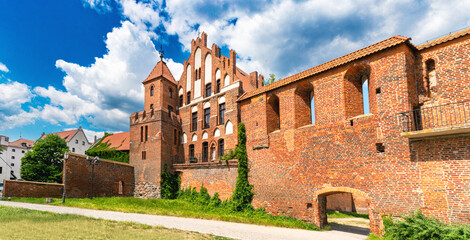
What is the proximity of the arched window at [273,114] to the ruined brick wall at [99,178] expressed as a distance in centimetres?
1437

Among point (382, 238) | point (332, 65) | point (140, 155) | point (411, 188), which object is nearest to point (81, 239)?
point (382, 238)

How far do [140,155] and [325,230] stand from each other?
58.4ft

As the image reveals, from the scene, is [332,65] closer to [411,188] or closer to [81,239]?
[411,188]

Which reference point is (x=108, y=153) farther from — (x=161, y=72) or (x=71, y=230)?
(x=71, y=230)

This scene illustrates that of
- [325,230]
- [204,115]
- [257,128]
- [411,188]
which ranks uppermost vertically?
[204,115]

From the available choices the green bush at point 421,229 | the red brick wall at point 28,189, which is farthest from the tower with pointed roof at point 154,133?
the green bush at point 421,229

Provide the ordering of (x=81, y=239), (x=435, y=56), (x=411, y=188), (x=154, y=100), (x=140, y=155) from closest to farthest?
(x=81, y=239), (x=411, y=188), (x=435, y=56), (x=140, y=155), (x=154, y=100)

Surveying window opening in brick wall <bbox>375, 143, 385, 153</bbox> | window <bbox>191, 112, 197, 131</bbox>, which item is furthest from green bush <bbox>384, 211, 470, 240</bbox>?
window <bbox>191, 112, 197, 131</bbox>

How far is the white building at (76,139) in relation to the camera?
4994 cm

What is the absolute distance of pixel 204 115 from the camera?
25234 millimetres

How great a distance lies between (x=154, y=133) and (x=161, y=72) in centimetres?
657

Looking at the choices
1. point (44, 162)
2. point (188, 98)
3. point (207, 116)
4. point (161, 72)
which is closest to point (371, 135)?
point (207, 116)

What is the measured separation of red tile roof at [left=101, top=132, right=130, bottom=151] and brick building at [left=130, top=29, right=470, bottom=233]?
1420cm

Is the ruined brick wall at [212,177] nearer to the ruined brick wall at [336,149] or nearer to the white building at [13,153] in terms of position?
the ruined brick wall at [336,149]
